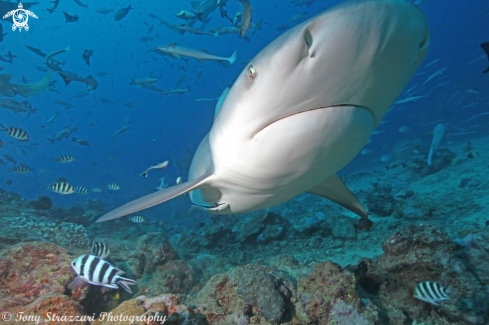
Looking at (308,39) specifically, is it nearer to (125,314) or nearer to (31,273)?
(125,314)

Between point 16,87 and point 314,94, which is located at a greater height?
point 16,87

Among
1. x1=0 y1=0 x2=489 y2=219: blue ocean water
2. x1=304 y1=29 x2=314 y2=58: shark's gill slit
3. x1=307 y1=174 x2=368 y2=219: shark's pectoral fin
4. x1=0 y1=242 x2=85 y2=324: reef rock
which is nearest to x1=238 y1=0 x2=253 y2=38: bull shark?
x1=307 y1=174 x2=368 y2=219: shark's pectoral fin

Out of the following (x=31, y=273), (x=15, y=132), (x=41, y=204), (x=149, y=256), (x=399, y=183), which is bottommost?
(x=31, y=273)

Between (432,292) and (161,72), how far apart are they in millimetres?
32835

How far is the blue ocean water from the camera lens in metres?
42.2

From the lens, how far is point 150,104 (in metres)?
94.3

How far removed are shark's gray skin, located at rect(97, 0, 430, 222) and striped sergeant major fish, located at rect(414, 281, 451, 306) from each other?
1.51 m

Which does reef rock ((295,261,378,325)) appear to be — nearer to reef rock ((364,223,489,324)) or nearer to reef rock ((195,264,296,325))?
reef rock ((195,264,296,325))

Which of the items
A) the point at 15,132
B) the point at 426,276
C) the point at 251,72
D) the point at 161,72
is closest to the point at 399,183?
the point at 426,276

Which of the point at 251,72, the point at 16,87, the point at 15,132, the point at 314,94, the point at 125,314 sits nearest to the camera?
the point at 314,94

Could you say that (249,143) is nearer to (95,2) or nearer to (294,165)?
(294,165)

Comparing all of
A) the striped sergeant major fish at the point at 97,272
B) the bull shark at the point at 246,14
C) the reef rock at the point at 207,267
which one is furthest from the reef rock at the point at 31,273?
the bull shark at the point at 246,14

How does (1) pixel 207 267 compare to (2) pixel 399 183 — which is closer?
(1) pixel 207 267

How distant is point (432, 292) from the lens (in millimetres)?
2168
